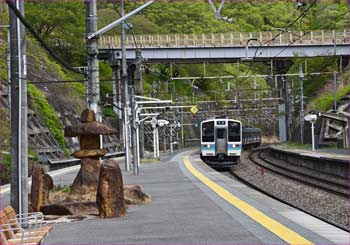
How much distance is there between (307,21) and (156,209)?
178 feet

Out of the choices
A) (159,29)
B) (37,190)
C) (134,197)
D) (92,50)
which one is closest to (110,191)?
(37,190)

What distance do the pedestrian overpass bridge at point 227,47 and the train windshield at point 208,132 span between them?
12.7 meters

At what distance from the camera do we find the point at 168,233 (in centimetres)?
954

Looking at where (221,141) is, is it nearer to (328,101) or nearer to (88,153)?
(328,101)

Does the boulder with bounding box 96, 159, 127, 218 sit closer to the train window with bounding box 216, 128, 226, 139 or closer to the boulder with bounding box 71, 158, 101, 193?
the boulder with bounding box 71, 158, 101, 193

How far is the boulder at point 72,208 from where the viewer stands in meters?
13.0

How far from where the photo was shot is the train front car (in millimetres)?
36938

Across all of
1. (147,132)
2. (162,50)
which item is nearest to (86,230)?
(162,50)

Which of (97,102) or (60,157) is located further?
(60,157)

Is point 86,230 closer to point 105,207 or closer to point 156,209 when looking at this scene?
point 105,207

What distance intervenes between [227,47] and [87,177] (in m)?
35.7

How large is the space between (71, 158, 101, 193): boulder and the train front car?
2228 centimetres

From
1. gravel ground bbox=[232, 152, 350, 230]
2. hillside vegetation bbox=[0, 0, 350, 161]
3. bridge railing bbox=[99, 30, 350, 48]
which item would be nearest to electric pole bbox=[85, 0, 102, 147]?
gravel ground bbox=[232, 152, 350, 230]

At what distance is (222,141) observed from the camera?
37.2 metres
